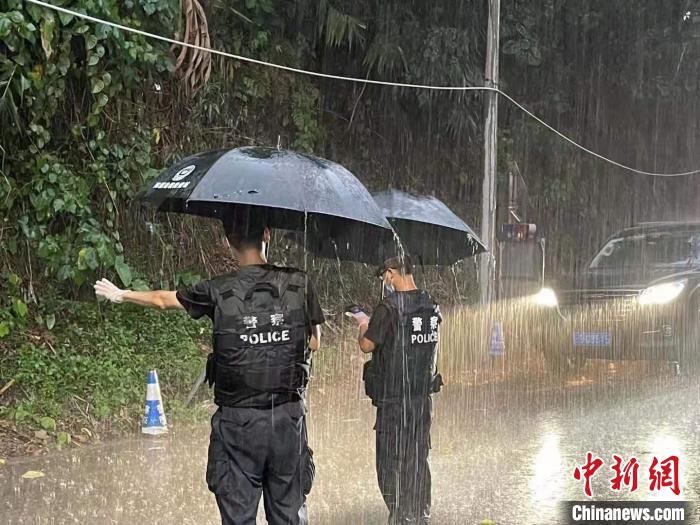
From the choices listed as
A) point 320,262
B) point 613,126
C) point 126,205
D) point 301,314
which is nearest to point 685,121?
point 613,126

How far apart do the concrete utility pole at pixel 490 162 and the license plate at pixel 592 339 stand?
211 cm

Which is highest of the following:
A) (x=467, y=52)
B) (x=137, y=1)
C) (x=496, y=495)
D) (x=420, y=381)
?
(x=467, y=52)

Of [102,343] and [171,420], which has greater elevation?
[102,343]

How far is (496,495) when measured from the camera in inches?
263

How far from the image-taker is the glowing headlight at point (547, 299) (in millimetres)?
11422

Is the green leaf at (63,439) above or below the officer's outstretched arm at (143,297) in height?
below

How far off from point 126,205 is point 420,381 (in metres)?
5.48

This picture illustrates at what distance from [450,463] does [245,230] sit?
408cm

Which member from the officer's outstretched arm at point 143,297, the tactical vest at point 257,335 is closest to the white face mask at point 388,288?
the tactical vest at point 257,335

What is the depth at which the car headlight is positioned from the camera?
1099cm

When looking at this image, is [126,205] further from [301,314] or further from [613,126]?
[613,126]

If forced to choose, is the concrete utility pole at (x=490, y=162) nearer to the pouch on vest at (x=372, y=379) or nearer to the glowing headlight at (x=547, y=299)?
the glowing headlight at (x=547, y=299)

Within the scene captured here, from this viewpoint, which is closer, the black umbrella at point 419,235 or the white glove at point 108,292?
the white glove at point 108,292

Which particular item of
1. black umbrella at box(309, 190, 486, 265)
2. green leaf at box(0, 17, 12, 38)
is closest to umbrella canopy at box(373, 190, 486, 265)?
black umbrella at box(309, 190, 486, 265)
